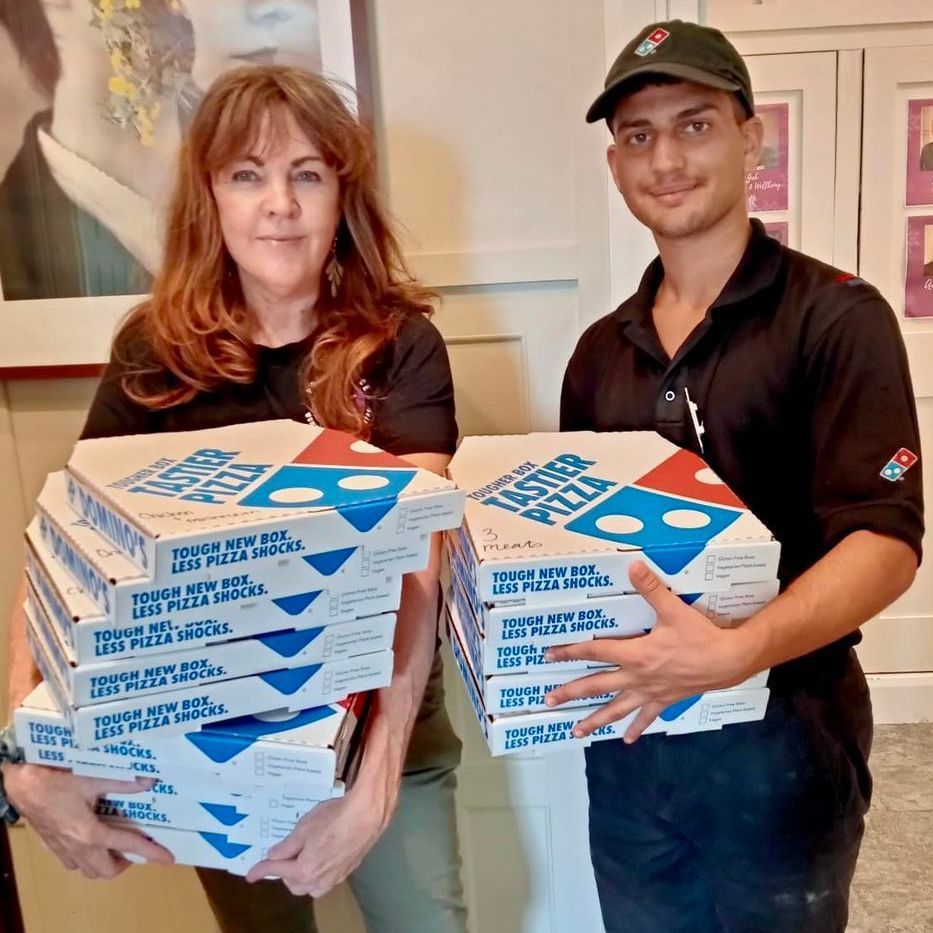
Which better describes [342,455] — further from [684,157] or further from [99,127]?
[99,127]

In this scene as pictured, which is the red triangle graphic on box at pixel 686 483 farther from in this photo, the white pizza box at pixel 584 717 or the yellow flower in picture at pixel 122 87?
the yellow flower in picture at pixel 122 87

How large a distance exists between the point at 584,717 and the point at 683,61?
2.45 feet

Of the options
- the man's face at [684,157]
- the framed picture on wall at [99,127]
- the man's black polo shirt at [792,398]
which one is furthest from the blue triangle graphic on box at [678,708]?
the framed picture on wall at [99,127]

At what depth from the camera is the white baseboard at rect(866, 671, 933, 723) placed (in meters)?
2.51

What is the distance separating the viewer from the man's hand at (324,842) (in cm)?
85

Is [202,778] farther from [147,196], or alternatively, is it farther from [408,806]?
[147,196]

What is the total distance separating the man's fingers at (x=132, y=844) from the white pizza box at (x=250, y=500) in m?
0.32

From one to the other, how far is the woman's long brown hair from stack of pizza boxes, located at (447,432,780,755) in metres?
0.27

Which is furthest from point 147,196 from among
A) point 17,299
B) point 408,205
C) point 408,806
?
point 408,806

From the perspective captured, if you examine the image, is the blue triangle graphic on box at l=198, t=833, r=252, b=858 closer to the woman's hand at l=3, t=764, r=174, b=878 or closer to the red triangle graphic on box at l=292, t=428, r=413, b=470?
the woman's hand at l=3, t=764, r=174, b=878

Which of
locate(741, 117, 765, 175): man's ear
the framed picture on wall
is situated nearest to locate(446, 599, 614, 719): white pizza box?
locate(741, 117, 765, 175): man's ear

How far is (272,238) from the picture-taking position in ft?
3.50

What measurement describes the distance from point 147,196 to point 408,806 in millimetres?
1037

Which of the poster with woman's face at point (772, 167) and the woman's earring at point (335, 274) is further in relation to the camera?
the poster with woman's face at point (772, 167)
